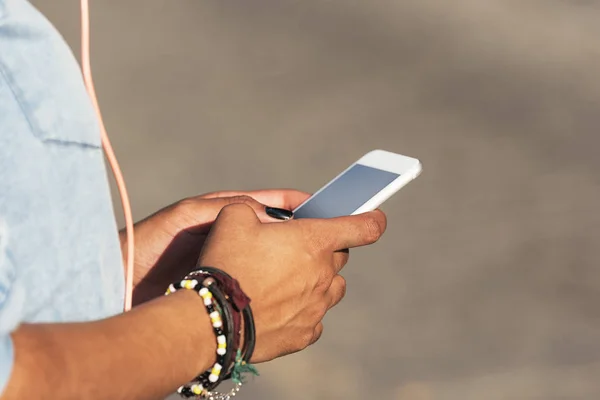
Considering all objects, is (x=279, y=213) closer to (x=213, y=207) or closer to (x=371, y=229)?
(x=213, y=207)

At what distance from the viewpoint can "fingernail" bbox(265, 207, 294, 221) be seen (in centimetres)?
139

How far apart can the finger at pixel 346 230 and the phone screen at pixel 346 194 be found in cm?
13

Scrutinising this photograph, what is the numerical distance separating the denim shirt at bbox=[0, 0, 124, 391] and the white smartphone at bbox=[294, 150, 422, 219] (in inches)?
16.0

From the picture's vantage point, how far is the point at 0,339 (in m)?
0.76

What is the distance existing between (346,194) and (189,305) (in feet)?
1.62

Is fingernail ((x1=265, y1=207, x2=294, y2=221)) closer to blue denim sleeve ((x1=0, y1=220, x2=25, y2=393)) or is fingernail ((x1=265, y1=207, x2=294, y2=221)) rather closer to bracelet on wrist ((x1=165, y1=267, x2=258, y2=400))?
bracelet on wrist ((x1=165, y1=267, x2=258, y2=400))

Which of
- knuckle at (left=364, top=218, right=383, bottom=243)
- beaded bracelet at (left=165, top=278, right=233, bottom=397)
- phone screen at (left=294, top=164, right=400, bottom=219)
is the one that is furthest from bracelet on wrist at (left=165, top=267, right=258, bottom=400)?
phone screen at (left=294, top=164, right=400, bottom=219)

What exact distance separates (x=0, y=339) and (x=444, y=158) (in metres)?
2.36

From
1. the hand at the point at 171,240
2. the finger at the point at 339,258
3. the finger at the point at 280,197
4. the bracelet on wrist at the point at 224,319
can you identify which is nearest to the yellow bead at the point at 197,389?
the bracelet on wrist at the point at 224,319

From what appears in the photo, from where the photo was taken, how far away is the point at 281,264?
3.54ft

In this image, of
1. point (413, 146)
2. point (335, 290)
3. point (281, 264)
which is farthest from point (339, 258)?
point (413, 146)

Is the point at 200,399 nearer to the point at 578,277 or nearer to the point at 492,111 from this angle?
the point at 578,277

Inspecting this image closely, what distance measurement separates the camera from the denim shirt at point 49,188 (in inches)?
36.7

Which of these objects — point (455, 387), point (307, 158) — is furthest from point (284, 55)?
point (455, 387)
